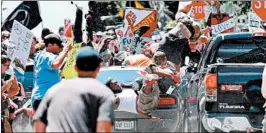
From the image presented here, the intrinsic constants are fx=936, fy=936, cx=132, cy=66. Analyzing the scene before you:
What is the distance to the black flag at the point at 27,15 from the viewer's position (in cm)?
2114

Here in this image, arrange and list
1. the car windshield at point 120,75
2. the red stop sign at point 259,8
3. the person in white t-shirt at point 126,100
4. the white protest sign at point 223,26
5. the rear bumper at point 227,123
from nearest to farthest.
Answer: the rear bumper at point 227,123 → the person in white t-shirt at point 126,100 → the car windshield at point 120,75 → the red stop sign at point 259,8 → the white protest sign at point 223,26

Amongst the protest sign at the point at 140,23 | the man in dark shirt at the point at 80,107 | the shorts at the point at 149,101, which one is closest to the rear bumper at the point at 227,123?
the shorts at the point at 149,101

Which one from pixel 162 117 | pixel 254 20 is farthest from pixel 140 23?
pixel 162 117

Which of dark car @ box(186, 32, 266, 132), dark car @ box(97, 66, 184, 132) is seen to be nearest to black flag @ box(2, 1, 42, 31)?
dark car @ box(97, 66, 184, 132)

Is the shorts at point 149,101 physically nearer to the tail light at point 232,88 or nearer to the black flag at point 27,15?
the tail light at point 232,88

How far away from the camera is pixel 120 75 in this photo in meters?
14.8

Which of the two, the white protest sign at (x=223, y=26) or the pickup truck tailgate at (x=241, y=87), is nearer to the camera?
the pickup truck tailgate at (x=241, y=87)

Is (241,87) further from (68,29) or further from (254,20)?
(68,29)

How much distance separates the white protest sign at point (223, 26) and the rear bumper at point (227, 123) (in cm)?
1033

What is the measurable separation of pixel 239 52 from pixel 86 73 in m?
6.75

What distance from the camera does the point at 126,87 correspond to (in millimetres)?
14547

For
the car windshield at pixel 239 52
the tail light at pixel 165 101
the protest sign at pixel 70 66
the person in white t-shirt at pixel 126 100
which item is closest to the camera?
the protest sign at pixel 70 66

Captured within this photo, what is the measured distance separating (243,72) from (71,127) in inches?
222

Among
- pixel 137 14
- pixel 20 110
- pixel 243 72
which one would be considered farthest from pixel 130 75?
pixel 137 14
